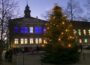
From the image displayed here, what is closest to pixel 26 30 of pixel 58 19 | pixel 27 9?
pixel 27 9

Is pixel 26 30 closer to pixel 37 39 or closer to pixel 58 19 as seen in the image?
pixel 37 39

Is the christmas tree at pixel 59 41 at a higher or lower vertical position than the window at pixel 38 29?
lower

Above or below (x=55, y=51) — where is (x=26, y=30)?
above

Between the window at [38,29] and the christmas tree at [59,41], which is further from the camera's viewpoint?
the window at [38,29]

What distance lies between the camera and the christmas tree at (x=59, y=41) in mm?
31708

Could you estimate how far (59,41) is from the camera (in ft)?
107

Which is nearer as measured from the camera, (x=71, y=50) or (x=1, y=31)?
(x=1, y=31)

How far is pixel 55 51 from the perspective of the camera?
104 feet

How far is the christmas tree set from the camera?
31708mm

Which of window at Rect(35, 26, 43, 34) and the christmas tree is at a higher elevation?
window at Rect(35, 26, 43, 34)

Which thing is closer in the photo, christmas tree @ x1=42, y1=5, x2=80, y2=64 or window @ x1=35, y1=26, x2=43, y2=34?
christmas tree @ x1=42, y1=5, x2=80, y2=64

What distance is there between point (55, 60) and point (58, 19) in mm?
5184

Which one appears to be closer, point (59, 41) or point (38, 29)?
point (59, 41)

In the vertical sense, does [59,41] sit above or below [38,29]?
below
